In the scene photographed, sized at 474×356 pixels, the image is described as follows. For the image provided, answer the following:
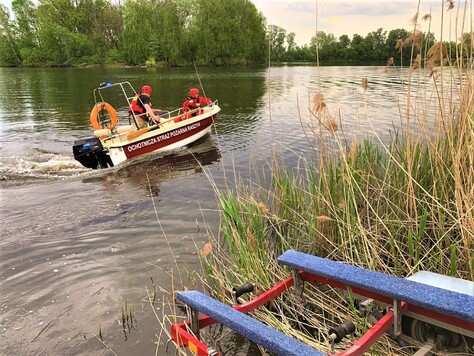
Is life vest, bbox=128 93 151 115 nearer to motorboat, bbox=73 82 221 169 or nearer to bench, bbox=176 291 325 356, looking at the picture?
motorboat, bbox=73 82 221 169

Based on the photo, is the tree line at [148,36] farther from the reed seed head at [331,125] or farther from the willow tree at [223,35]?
the reed seed head at [331,125]

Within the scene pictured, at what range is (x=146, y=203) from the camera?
7.57 meters

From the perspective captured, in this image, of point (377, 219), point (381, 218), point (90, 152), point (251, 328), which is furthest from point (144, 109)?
point (251, 328)

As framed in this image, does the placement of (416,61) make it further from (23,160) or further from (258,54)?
(258,54)

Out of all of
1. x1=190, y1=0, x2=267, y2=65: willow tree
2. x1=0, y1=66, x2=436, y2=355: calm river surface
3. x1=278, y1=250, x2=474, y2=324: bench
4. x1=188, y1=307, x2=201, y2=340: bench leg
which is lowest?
x1=0, y1=66, x2=436, y2=355: calm river surface

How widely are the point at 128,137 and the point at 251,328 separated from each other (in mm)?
8650

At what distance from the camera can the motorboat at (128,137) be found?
976 cm

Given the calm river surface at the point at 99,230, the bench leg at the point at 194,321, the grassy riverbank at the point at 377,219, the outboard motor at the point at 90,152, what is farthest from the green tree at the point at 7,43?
the bench leg at the point at 194,321

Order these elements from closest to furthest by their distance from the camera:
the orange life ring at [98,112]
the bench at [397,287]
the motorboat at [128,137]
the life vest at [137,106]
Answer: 1. the bench at [397,287]
2. the motorboat at [128,137]
3. the orange life ring at [98,112]
4. the life vest at [137,106]

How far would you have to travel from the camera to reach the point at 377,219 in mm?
3678

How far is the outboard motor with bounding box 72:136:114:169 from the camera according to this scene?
953 cm

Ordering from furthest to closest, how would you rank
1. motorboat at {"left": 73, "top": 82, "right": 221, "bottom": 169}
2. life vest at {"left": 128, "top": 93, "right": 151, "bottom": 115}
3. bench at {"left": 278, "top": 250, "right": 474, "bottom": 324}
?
1. life vest at {"left": 128, "top": 93, "right": 151, "bottom": 115}
2. motorboat at {"left": 73, "top": 82, "right": 221, "bottom": 169}
3. bench at {"left": 278, "top": 250, "right": 474, "bottom": 324}

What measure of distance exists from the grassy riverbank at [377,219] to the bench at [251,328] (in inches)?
29.9

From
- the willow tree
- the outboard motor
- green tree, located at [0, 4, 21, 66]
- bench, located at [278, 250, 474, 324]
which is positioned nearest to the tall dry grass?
bench, located at [278, 250, 474, 324]
